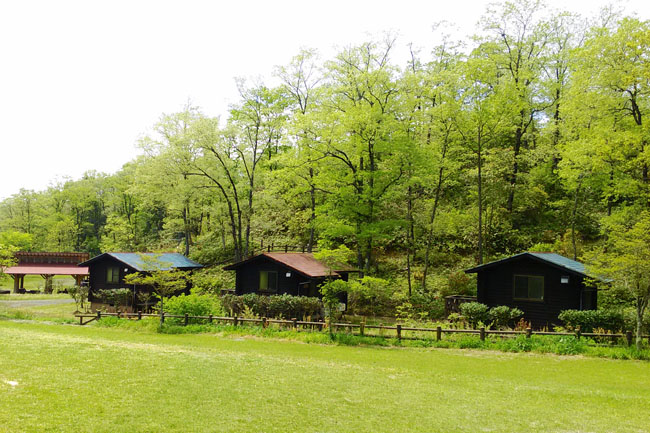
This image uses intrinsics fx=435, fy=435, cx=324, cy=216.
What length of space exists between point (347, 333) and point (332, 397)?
980 cm

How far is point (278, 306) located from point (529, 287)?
44.2 ft

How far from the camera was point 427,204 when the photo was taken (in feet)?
112

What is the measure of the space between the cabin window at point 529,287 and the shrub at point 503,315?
1.32 meters

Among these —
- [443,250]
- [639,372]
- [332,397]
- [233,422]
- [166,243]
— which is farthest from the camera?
[166,243]

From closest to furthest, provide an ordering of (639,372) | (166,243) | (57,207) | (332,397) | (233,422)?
(233,422), (332,397), (639,372), (166,243), (57,207)

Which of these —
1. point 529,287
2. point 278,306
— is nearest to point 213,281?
point 278,306

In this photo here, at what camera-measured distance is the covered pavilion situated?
46.3m

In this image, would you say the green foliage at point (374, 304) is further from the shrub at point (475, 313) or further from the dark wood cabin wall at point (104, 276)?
the dark wood cabin wall at point (104, 276)

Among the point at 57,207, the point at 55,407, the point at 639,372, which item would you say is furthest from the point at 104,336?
the point at 57,207

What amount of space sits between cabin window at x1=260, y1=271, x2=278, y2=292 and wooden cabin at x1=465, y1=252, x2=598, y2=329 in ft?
38.9

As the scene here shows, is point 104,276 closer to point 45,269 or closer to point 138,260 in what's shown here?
point 138,260

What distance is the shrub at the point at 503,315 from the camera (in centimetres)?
2173

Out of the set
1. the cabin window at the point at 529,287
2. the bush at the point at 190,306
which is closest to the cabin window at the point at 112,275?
the bush at the point at 190,306

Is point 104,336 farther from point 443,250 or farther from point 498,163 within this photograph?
point 498,163
